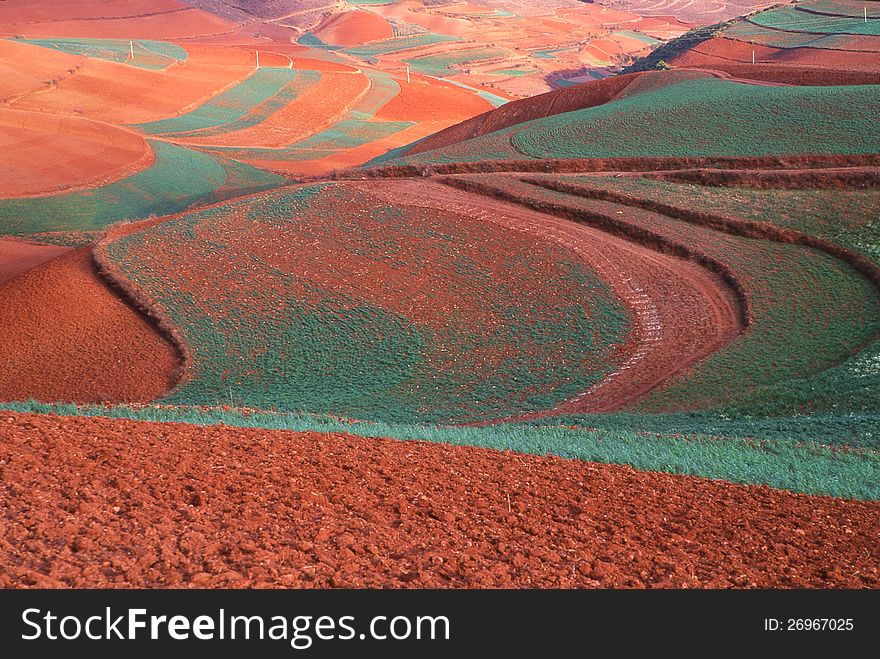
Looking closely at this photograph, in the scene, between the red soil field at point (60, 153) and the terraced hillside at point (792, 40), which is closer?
the red soil field at point (60, 153)

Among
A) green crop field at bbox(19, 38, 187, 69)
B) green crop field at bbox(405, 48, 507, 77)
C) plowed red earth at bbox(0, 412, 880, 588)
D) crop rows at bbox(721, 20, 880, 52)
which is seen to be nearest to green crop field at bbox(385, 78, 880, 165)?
plowed red earth at bbox(0, 412, 880, 588)

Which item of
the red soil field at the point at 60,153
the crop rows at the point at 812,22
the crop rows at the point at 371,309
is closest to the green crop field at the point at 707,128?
the crop rows at the point at 371,309

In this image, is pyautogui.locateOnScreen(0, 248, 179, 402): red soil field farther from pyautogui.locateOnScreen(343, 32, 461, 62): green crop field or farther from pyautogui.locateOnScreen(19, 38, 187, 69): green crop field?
pyautogui.locateOnScreen(343, 32, 461, 62): green crop field

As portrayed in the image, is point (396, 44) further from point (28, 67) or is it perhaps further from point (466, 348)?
point (466, 348)

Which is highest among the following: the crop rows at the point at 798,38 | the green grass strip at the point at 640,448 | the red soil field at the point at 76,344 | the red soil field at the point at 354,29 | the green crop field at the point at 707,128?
the red soil field at the point at 354,29

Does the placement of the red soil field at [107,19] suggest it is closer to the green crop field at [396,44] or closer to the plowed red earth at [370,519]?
the green crop field at [396,44]

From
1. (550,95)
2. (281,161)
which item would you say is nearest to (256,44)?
(281,161)

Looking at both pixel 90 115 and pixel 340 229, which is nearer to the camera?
pixel 340 229

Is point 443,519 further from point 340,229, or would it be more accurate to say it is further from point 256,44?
point 256,44
